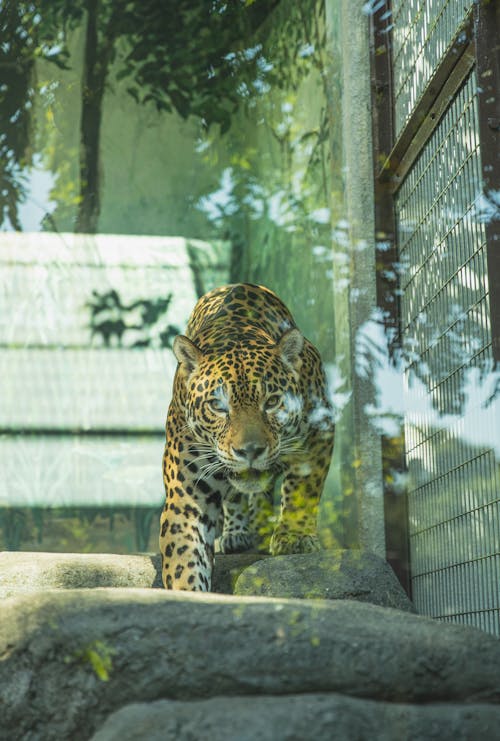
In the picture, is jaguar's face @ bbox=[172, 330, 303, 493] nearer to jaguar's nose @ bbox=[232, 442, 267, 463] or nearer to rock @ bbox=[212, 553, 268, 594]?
jaguar's nose @ bbox=[232, 442, 267, 463]

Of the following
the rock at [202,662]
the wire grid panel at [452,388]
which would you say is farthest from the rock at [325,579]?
the rock at [202,662]

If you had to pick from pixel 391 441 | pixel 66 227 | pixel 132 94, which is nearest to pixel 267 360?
pixel 391 441

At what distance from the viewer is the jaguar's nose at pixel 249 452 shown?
361cm

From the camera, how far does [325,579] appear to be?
368 cm

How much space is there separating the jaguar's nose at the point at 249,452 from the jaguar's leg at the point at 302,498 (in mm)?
593

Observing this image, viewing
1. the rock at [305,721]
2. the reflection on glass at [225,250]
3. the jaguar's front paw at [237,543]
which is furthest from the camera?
the jaguar's front paw at [237,543]

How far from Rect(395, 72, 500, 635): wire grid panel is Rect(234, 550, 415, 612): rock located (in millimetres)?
140

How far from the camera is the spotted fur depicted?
372 cm

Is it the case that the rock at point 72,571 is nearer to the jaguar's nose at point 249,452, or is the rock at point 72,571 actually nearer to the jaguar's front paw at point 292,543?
the jaguar's front paw at point 292,543

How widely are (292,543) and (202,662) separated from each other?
2067mm

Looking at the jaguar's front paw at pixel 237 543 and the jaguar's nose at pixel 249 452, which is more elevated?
the jaguar's nose at pixel 249 452

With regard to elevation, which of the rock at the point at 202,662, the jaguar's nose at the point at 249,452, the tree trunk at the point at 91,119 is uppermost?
the tree trunk at the point at 91,119

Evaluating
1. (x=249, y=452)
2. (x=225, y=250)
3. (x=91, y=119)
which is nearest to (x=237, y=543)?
(x=249, y=452)

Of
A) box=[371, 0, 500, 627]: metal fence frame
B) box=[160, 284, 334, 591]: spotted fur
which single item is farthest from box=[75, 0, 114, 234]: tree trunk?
box=[371, 0, 500, 627]: metal fence frame
